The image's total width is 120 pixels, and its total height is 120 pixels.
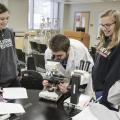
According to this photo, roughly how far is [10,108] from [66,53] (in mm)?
736

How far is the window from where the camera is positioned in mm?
7344

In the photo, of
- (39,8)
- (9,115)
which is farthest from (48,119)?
(39,8)

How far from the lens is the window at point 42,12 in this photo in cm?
734

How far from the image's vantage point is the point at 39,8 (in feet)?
25.6

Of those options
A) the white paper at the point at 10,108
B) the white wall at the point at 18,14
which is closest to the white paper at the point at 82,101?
the white paper at the point at 10,108

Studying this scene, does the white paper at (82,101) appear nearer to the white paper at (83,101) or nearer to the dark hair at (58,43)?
the white paper at (83,101)

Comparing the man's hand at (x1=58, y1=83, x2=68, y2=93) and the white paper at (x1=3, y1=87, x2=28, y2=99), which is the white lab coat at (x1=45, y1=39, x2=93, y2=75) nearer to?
the man's hand at (x1=58, y1=83, x2=68, y2=93)

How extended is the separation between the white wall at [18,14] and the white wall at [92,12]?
9.18 feet

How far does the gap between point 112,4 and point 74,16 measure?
1.68 m

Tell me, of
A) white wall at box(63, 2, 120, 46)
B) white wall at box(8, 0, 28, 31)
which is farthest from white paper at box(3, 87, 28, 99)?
white wall at box(63, 2, 120, 46)

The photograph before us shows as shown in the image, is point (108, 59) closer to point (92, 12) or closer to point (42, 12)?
point (42, 12)

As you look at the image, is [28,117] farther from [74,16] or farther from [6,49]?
[74,16]

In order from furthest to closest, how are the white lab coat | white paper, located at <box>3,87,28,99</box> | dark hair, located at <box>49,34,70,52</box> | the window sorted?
the window
the white lab coat
dark hair, located at <box>49,34,70,52</box>
white paper, located at <box>3,87,28,99</box>

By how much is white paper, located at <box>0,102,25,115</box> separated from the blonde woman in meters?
0.55
